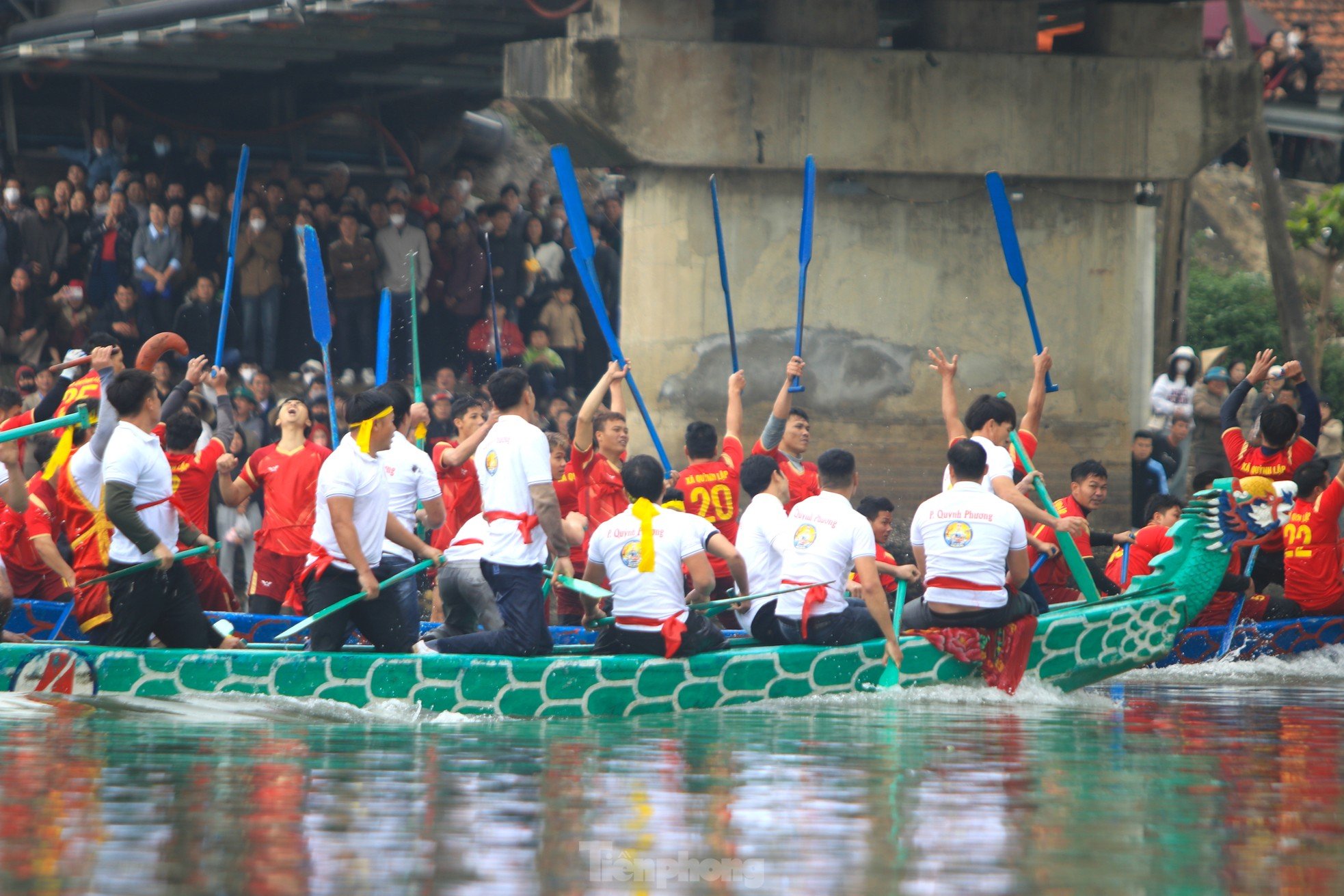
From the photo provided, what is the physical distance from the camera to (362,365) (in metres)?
16.7

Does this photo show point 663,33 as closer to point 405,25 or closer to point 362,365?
point 405,25

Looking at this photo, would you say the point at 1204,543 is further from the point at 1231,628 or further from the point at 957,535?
the point at 957,535

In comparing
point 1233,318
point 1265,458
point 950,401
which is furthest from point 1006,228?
point 1233,318

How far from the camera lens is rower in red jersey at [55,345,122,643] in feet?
28.2

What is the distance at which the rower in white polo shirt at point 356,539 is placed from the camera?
27.1ft

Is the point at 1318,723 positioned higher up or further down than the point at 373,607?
further down

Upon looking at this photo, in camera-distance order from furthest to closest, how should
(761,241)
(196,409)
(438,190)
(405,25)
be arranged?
(438,190) → (405,25) → (761,241) → (196,409)

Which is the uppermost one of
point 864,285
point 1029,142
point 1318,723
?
point 1029,142

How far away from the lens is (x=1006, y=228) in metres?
12.1

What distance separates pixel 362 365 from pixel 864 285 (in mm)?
5024

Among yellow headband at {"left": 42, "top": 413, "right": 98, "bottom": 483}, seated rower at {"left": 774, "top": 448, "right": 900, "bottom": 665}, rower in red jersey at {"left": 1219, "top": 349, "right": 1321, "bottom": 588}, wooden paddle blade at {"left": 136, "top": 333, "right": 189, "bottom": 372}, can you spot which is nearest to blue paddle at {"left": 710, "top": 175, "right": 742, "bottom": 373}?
seated rower at {"left": 774, "top": 448, "right": 900, "bottom": 665}

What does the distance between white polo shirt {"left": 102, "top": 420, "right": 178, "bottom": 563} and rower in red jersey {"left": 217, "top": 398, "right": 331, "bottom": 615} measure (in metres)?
1.94

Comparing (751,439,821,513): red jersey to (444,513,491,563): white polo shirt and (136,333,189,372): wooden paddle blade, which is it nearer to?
(444,513,491,563): white polo shirt

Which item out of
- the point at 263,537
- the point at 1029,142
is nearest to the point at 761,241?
the point at 1029,142
